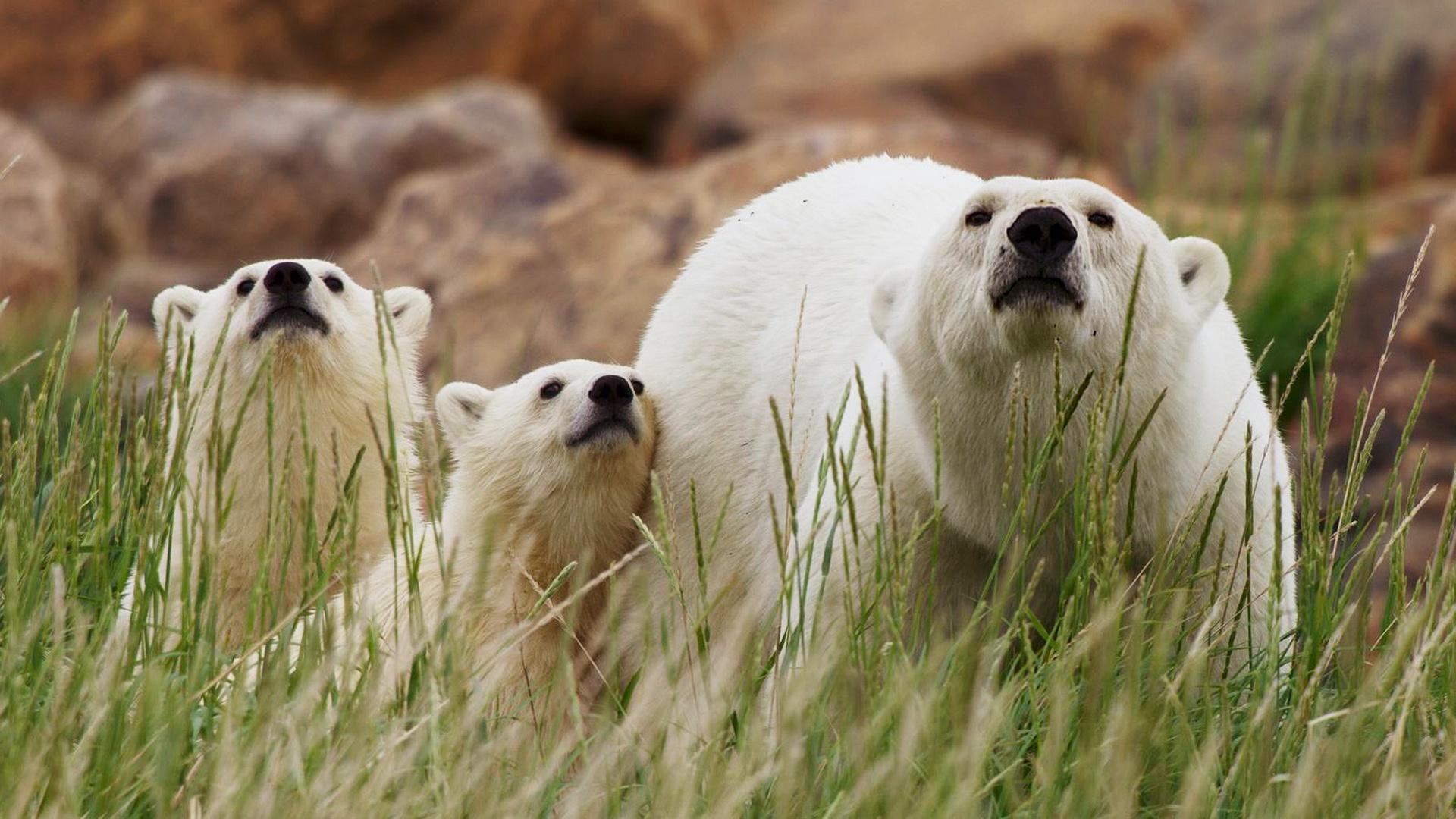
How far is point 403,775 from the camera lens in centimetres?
272

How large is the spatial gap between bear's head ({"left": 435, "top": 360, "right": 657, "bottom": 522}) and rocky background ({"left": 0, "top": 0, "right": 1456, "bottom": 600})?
6.53 ft

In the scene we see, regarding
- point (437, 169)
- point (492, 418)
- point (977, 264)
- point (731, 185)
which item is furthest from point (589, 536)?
point (437, 169)

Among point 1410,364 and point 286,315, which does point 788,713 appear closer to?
point 286,315

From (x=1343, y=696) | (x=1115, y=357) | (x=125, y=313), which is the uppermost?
(x=125, y=313)

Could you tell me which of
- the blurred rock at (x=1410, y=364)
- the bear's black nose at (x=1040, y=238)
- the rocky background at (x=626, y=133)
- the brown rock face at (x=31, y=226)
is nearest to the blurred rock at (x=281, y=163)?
the rocky background at (x=626, y=133)

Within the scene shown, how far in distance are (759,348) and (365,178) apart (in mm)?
8628

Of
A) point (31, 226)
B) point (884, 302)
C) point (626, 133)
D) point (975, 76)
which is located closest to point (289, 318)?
point (884, 302)

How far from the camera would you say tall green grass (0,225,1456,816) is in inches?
95.7

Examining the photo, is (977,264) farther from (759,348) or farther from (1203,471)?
(759,348)

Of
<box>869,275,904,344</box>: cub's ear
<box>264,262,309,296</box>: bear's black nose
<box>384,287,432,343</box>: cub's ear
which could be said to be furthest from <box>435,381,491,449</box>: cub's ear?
<box>869,275,904,344</box>: cub's ear

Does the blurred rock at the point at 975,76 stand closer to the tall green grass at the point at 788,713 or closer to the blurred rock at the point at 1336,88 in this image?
the blurred rock at the point at 1336,88

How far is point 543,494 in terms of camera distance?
4.57m

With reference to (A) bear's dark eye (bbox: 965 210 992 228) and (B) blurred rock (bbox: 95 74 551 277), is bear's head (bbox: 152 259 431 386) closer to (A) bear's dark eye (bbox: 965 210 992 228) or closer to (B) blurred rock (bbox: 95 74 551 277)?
(A) bear's dark eye (bbox: 965 210 992 228)

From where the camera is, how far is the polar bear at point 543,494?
4.22 metres
